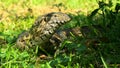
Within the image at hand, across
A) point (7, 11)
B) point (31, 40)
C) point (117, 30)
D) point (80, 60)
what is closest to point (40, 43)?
point (31, 40)

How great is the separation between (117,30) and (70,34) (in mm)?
898

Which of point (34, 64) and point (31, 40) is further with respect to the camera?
point (31, 40)

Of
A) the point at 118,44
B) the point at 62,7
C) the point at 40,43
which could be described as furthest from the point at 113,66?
the point at 62,7

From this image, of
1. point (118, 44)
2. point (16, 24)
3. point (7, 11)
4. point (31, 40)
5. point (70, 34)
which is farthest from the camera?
point (7, 11)

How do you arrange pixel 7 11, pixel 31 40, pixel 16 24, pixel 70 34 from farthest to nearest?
pixel 7 11 → pixel 16 24 → pixel 31 40 → pixel 70 34

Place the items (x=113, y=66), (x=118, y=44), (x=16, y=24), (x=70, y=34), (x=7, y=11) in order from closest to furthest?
1. (x=113, y=66)
2. (x=118, y=44)
3. (x=70, y=34)
4. (x=16, y=24)
5. (x=7, y=11)

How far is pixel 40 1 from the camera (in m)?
9.55

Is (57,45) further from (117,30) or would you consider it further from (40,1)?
(40,1)

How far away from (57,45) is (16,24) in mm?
2990

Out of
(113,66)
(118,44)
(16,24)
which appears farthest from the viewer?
(16,24)

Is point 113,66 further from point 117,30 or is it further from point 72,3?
point 72,3

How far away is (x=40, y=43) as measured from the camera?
540 cm

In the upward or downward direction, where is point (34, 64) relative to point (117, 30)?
downward

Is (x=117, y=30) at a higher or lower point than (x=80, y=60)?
higher
